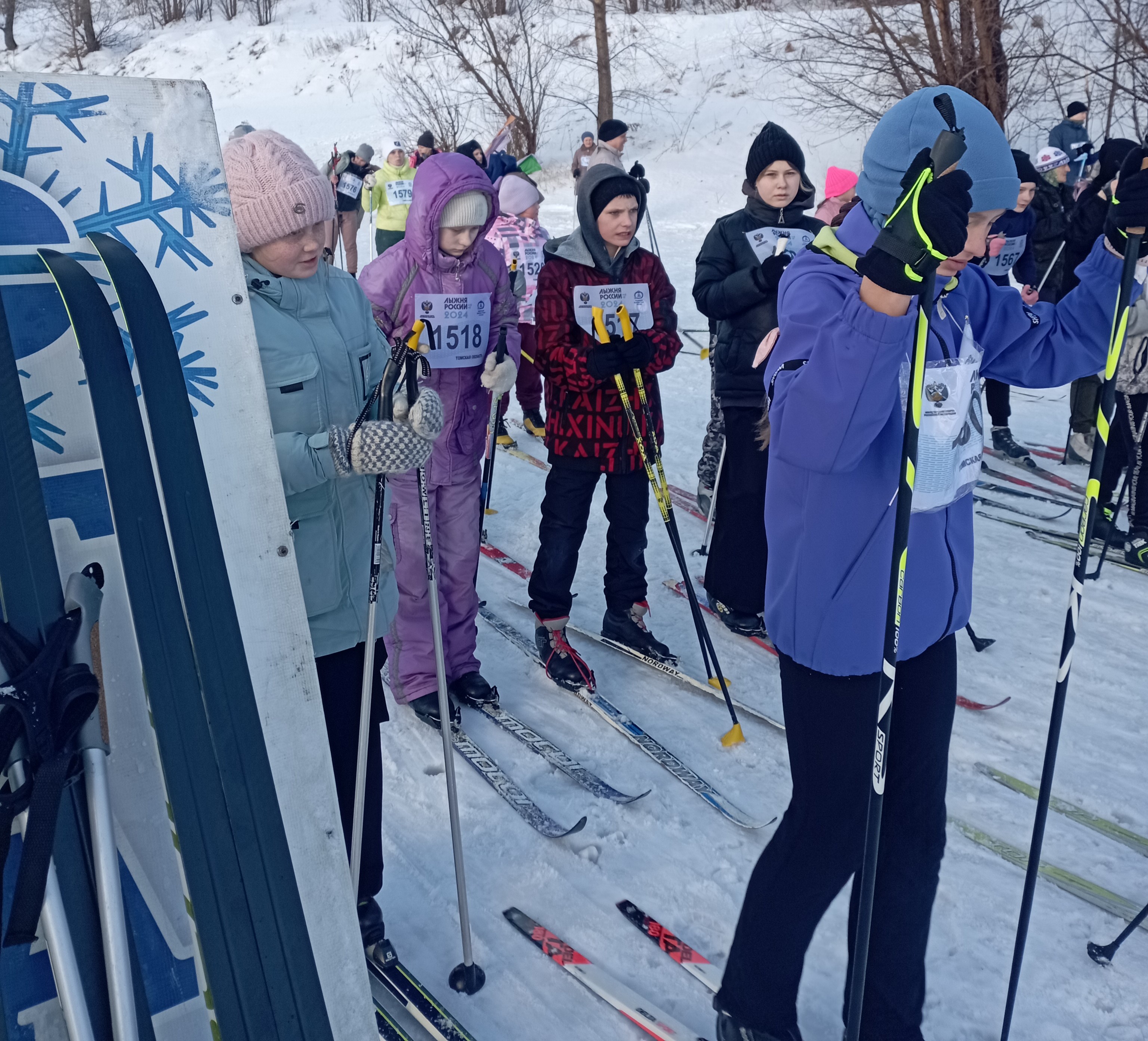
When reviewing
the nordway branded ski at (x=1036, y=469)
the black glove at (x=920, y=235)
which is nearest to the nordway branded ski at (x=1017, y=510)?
the nordway branded ski at (x=1036, y=469)

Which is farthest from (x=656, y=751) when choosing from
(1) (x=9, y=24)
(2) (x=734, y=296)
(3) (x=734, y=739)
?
(1) (x=9, y=24)

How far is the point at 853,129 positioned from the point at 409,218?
14670 millimetres

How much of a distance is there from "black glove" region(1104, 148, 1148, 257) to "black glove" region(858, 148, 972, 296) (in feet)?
2.03

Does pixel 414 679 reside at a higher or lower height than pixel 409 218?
lower

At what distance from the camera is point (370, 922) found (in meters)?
2.45

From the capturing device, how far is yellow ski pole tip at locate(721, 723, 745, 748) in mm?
3416

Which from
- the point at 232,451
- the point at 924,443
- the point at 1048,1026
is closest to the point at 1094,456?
the point at 924,443

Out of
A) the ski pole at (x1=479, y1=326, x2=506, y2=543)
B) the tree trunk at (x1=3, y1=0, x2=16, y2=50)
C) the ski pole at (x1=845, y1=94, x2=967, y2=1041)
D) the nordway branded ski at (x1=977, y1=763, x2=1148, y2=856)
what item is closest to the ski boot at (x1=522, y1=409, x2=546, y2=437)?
the ski pole at (x1=479, y1=326, x2=506, y2=543)

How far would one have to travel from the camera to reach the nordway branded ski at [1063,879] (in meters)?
2.62

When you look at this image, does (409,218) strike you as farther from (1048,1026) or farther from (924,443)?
(1048,1026)

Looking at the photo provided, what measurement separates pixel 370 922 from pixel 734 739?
1471mm

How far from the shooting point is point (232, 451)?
5.78 ft

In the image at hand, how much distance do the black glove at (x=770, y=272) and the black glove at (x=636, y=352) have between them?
51 centimetres

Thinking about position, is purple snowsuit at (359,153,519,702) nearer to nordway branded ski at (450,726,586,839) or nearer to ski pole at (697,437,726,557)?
nordway branded ski at (450,726,586,839)
